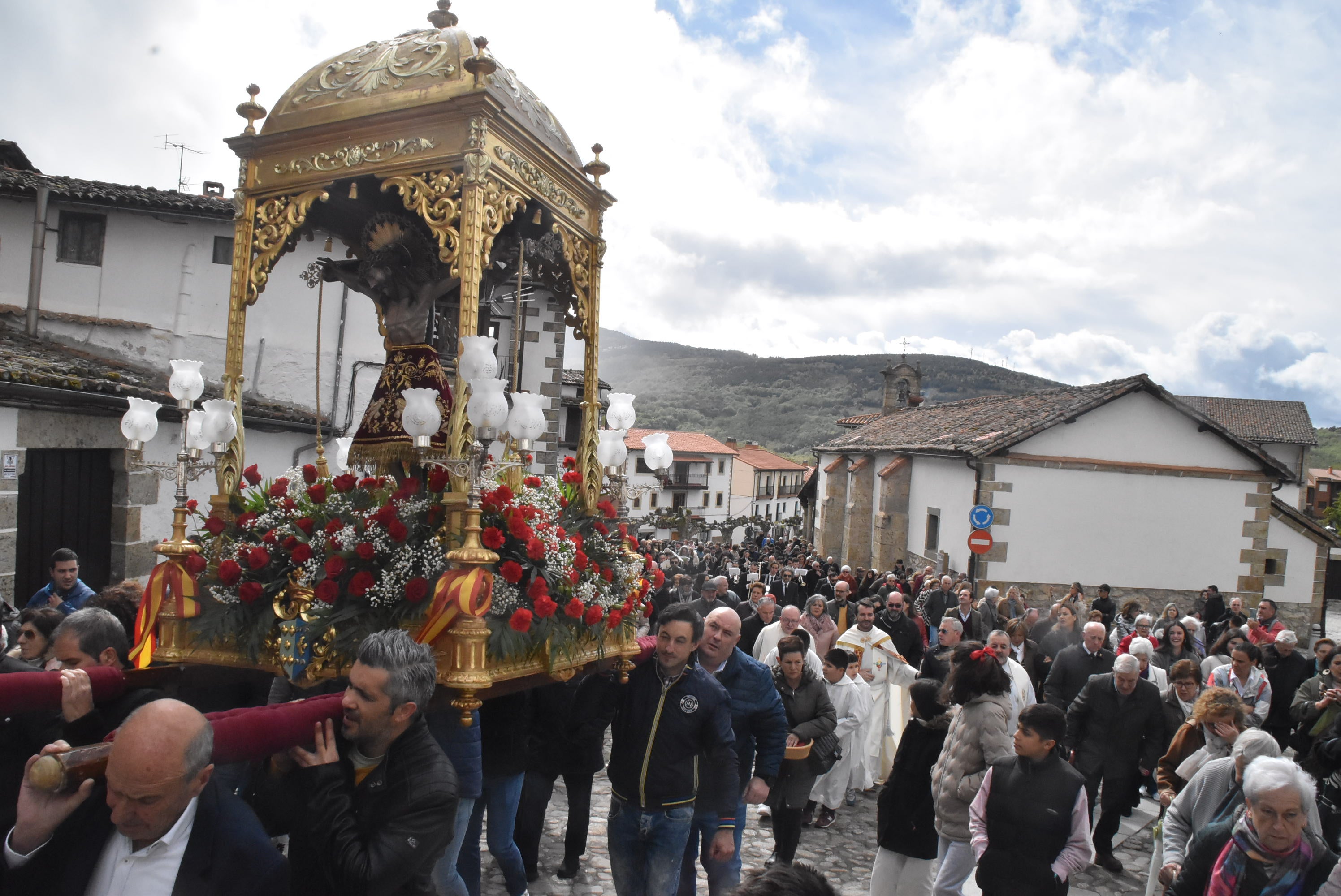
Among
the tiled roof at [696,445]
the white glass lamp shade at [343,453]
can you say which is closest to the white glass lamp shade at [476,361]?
the white glass lamp shade at [343,453]

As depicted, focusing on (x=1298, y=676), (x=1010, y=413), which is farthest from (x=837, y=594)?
(x=1010, y=413)

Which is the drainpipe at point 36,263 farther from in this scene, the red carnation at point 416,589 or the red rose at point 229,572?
the red carnation at point 416,589

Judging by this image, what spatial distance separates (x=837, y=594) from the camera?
11.3 m

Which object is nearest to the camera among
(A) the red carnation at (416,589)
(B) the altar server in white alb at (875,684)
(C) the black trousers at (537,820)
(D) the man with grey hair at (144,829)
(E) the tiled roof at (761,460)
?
(D) the man with grey hair at (144,829)

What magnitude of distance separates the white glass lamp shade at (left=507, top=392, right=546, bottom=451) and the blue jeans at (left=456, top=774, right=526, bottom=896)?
2003 mm

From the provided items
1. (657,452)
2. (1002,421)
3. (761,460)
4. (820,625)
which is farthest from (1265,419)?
(657,452)

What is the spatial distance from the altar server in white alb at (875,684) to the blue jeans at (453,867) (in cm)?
463

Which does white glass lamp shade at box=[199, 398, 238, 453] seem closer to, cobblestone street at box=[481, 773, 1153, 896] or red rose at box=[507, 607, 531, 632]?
red rose at box=[507, 607, 531, 632]

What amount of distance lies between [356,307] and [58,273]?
13.7ft

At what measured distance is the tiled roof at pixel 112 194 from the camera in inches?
472

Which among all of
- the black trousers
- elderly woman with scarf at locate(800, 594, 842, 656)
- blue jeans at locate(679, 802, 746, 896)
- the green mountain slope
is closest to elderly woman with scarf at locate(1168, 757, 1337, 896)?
blue jeans at locate(679, 802, 746, 896)

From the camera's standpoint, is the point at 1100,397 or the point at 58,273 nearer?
the point at 58,273

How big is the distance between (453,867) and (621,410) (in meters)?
2.72

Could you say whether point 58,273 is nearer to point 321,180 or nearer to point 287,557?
point 321,180
